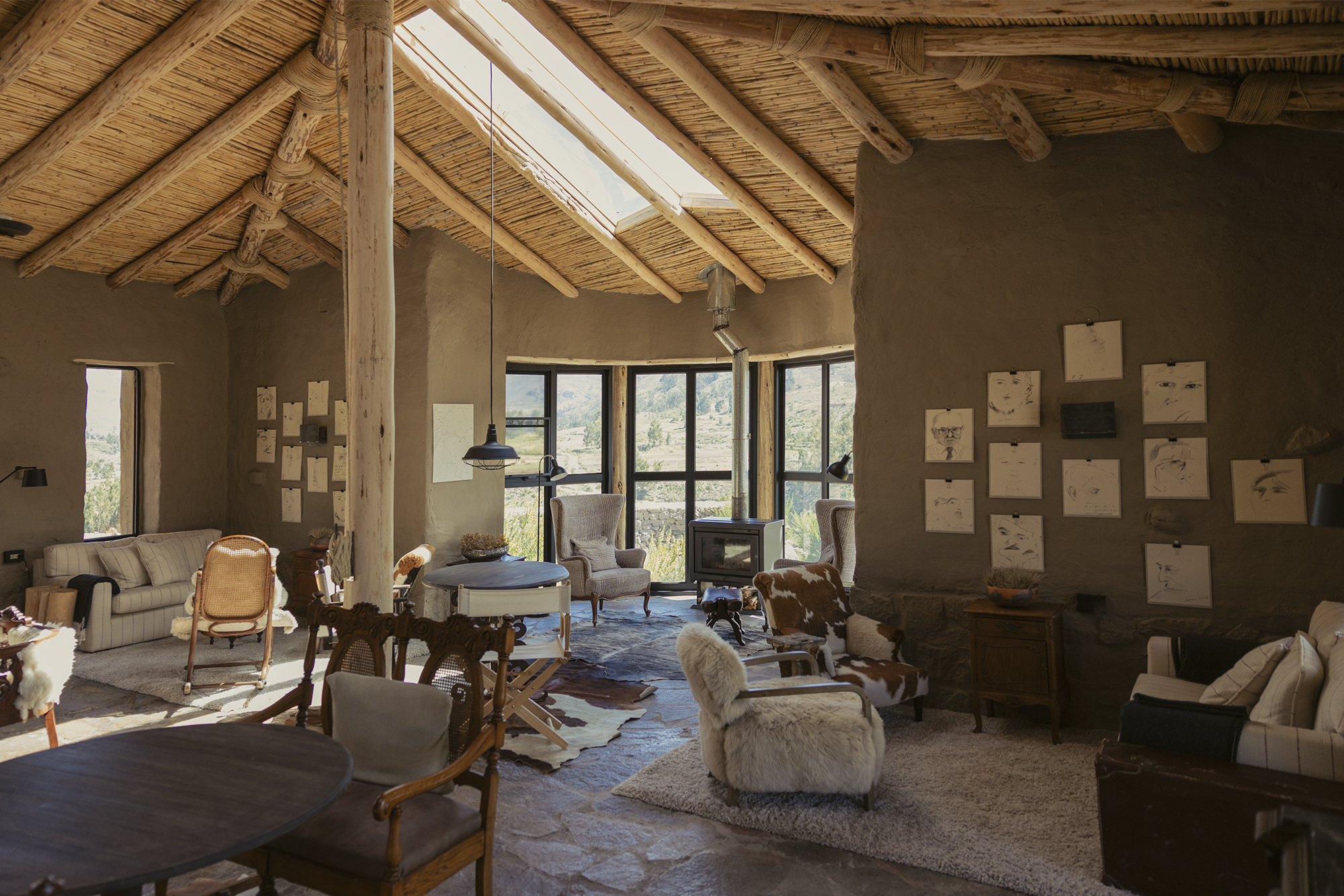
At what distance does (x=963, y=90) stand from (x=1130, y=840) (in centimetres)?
394

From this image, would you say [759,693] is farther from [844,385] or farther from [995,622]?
[844,385]

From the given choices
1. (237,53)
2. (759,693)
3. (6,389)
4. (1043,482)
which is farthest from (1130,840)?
(6,389)

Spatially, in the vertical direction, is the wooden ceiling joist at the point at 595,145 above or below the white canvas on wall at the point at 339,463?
above

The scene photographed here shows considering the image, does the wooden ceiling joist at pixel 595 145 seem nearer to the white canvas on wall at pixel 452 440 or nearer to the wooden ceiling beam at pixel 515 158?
the wooden ceiling beam at pixel 515 158

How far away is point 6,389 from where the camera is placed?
716 centimetres

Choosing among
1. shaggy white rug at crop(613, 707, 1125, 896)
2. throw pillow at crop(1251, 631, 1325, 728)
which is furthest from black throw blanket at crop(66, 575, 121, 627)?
throw pillow at crop(1251, 631, 1325, 728)

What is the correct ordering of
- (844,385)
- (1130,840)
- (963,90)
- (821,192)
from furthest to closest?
(844,385) < (821,192) < (963,90) < (1130,840)

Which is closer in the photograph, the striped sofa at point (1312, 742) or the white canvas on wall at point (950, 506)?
the striped sofa at point (1312, 742)

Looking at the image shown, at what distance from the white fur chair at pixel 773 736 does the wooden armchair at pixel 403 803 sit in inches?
44.2

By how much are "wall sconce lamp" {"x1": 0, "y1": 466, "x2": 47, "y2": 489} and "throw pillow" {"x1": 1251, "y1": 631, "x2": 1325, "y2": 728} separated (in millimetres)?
8531

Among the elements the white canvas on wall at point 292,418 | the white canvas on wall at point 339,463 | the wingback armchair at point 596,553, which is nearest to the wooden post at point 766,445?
the wingback armchair at point 596,553

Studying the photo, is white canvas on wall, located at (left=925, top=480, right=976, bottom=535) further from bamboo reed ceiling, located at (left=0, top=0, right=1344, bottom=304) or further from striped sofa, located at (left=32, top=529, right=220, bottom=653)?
striped sofa, located at (left=32, top=529, right=220, bottom=653)

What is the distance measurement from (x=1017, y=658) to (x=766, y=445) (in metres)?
4.31

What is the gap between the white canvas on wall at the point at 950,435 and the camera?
5156 millimetres
